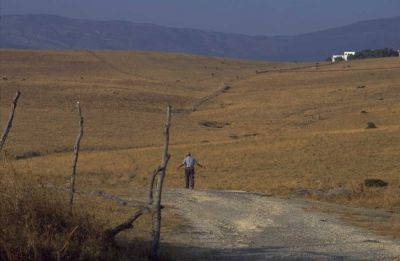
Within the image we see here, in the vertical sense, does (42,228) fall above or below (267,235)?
above

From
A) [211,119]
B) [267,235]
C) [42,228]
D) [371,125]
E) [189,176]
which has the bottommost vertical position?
[267,235]

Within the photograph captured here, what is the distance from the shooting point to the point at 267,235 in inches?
651

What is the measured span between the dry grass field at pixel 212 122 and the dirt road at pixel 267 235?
312 cm

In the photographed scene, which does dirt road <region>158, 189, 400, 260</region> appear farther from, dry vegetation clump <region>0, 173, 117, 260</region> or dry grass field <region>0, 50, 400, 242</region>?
dry grass field <region>0, 50, 400, 242</region>

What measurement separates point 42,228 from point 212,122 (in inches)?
2339

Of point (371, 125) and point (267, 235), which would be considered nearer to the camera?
point (267, 235)

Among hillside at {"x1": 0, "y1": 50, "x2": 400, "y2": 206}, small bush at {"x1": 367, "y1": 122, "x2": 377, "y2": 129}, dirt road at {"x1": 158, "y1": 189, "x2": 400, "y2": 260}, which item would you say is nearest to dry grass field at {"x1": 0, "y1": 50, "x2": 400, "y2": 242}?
hillside at {"x1": 0, "y1": 50, "x2": 400, "y2": 206}

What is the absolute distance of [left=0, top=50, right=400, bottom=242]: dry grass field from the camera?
118 ft

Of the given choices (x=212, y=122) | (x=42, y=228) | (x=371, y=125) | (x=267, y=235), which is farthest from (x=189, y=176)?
(x=212, y=122)

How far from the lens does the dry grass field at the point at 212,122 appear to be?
36062 millimetres

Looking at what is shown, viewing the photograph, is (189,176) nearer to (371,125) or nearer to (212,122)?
(371,125)

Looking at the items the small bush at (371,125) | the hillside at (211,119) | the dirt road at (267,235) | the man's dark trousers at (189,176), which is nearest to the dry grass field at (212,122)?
the hillside at (211,119)

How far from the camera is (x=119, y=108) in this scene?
79.6 meters

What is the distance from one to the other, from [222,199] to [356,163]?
1685 cm
